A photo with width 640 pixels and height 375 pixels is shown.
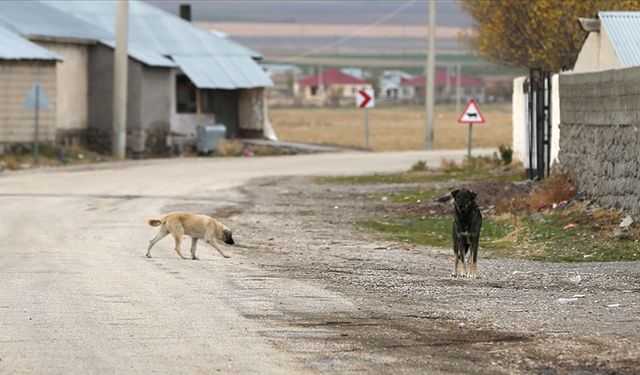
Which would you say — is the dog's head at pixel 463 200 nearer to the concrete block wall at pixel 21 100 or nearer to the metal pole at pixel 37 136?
the metal pole at pixel 37 136

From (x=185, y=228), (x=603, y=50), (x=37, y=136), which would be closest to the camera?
(x=185, y=228)

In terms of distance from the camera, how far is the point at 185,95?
5106 centimetres

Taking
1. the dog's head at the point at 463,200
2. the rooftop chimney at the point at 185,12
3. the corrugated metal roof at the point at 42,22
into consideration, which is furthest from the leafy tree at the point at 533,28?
the dog's head at the point at 463,200

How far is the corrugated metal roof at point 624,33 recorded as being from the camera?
28781 millimetres

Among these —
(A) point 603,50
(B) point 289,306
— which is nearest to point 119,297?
(B) point 289,306

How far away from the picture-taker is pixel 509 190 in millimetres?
26125

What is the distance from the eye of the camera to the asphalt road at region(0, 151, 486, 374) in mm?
10008

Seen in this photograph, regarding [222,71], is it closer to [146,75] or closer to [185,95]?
[185,95]

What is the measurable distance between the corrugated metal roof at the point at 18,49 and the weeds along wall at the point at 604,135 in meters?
19.2

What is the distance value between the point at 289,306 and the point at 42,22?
35.9 m

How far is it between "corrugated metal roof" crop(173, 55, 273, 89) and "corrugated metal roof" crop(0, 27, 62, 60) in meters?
7.06

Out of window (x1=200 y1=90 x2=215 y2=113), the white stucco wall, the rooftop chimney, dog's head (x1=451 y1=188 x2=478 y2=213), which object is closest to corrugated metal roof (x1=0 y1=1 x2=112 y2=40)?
window (x1=200 y1=90 x2=215 y2=113)

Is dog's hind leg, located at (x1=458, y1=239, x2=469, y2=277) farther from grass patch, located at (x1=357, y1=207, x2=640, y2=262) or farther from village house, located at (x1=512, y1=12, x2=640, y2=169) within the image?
village house, located at (x1=512, y1=12, x2=640, y2=169)

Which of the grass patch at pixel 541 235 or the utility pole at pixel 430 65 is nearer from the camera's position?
the grass patch at pixel 541 235
